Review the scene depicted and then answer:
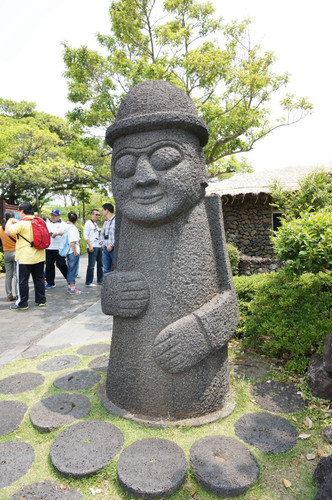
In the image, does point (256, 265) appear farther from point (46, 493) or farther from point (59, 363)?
point (46, 493)

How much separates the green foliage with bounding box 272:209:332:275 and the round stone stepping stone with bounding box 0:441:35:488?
8.68 ft

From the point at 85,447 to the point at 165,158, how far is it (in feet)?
6.38

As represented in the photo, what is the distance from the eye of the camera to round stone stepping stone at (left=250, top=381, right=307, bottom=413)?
8.16ft

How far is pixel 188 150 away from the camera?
7.72ft

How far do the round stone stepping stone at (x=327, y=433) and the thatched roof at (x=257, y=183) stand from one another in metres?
9.14

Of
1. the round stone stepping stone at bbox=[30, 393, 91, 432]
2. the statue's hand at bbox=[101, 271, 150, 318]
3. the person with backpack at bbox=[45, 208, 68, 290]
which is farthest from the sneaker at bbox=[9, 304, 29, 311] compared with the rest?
the statue's hand at bbox=[101, 271, 150, 318]

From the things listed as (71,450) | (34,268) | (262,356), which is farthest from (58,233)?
(71,450)

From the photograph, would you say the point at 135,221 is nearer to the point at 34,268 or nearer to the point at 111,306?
the point at 111,306

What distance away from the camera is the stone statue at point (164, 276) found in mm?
2275

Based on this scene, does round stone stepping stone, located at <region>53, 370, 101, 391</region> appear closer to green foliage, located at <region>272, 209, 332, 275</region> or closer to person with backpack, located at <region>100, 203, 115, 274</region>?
green foliage, located at <region>272, 209, 332, 275</region>

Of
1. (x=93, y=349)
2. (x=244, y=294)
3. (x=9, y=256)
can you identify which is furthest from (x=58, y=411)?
(x=9, y=256)

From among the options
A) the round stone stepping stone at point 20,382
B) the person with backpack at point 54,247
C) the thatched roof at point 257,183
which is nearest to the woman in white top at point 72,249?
the person with backpack at point 54,247

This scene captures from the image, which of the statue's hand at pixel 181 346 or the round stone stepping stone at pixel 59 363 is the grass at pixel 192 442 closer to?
the round stone stepping stone at pixel 59 363

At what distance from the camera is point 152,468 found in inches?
72.4
